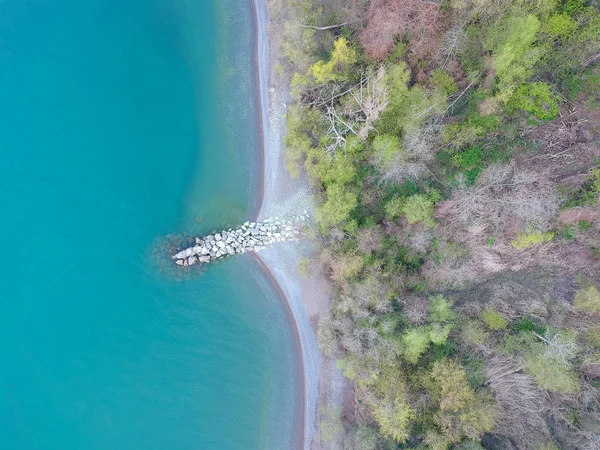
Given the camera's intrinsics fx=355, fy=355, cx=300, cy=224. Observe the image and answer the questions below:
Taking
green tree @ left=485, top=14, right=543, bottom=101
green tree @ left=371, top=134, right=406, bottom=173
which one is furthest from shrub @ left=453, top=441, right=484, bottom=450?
green tree @ left=485, top=14, right=543, bottom=101

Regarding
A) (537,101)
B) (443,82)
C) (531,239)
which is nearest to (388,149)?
(443,82)

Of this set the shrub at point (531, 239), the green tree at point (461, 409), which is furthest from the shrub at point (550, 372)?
the shrub at point (531, 239)

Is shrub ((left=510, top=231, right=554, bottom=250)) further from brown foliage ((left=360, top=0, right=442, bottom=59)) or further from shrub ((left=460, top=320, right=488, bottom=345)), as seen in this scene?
brown foliage ((left=360, top=0, right=442, bottom=59))

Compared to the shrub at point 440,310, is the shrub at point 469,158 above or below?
above

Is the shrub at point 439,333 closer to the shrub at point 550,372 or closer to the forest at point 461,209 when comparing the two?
the forest at point 461,209

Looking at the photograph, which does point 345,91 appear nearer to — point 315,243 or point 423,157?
point 423,157
